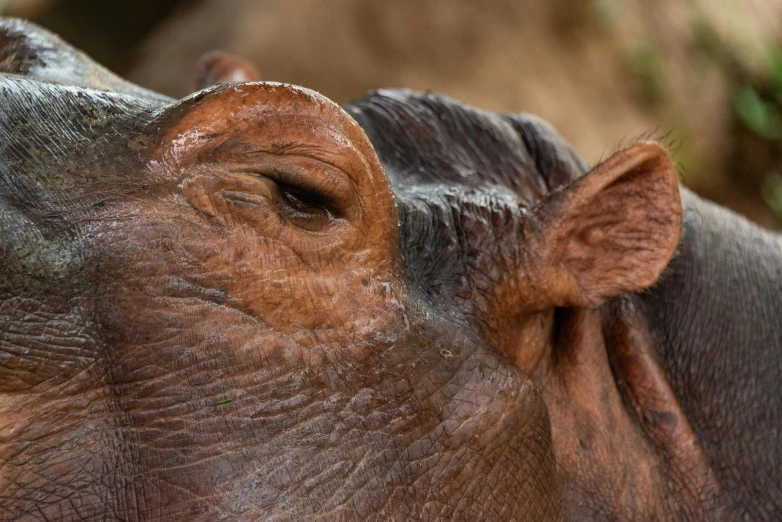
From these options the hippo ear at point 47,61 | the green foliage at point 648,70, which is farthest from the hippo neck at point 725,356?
the green foliage at point 648,70

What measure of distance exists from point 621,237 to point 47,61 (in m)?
1.13

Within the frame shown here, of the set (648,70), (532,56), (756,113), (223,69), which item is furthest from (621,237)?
(756,113)

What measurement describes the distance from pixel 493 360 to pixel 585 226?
39cm

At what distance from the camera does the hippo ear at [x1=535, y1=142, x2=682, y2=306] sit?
1671 mm

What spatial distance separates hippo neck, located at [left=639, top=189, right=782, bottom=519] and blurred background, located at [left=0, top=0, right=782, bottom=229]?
8.46ft

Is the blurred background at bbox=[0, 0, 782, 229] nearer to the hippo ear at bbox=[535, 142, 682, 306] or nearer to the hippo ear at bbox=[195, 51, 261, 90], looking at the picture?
the hippo ear at bbox=[195, 51, 261, 90]

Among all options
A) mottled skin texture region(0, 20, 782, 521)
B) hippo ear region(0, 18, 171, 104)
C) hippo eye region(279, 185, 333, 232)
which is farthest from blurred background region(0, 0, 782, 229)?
hippo eye region(279, 185, 333, 232)

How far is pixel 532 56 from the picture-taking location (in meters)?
6.40

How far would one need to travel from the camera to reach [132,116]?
4.15 feet

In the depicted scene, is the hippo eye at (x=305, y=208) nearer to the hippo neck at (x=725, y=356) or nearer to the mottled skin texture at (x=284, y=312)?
the mottled skin texture at (x=284, y=312)

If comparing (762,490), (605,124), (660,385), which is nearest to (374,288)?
(660,385)

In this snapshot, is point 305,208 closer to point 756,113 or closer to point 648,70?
point 648,70

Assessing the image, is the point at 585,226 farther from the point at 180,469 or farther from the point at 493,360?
the point at 180,469

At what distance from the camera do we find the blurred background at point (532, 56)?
5.49 m
